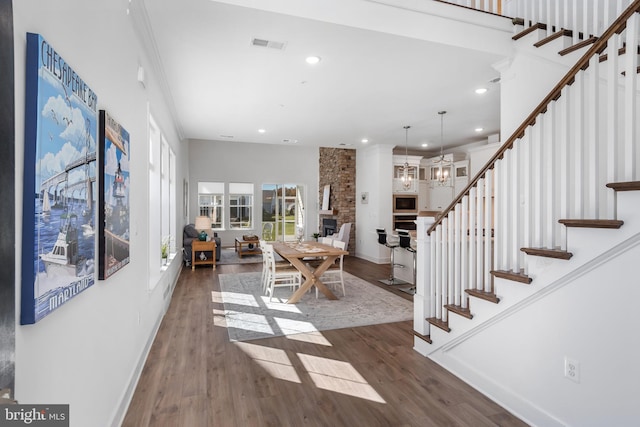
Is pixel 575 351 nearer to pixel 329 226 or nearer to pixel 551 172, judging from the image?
pixel 551 172

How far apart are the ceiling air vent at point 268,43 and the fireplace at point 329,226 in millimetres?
6282

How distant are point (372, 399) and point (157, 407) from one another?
57.6 inches

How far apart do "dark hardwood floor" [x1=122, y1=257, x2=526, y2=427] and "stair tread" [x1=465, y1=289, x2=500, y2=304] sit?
0.69 m

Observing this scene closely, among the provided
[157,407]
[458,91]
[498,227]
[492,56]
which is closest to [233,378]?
[157,407]

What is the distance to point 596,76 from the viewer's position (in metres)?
1.84

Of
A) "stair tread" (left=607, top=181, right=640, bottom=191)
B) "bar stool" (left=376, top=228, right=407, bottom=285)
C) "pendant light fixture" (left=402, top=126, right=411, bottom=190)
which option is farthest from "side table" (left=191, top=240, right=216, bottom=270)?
"stair tread" (left=607, top=181, right=640, bottom=191)

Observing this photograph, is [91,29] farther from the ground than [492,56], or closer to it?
closer to it

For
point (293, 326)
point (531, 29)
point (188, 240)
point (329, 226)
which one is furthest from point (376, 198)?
point (531, 29)

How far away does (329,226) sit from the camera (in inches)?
376

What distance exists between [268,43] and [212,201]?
7426 mm

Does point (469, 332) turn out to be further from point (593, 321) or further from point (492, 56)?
point (492, 56)

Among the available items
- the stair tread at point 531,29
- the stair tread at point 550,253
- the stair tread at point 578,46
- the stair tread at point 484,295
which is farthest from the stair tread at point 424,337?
the stair tread at point 531,29

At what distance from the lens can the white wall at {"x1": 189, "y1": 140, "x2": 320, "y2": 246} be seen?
971cm

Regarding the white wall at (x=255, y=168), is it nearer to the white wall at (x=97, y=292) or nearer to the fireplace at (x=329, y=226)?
the fireplace at (x=329, y=226)
